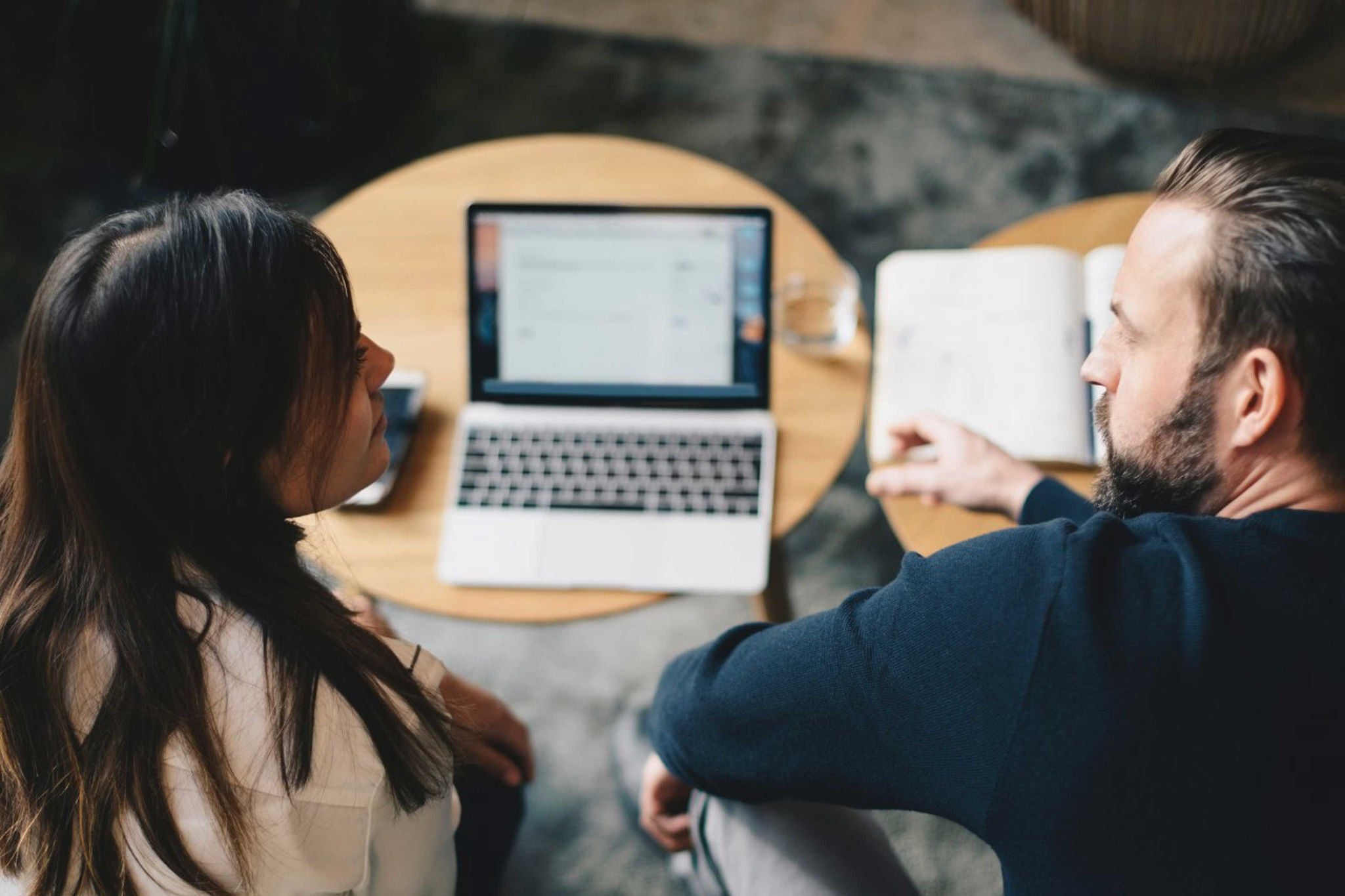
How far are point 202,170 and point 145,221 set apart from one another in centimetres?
164

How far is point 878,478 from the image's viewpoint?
138cm

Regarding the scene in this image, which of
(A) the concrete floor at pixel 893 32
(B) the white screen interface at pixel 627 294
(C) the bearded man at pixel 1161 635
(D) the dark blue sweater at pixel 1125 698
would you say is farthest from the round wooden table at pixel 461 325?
(A) the concrete floor at pixel 893 32

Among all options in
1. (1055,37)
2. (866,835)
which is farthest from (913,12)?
(866,835)

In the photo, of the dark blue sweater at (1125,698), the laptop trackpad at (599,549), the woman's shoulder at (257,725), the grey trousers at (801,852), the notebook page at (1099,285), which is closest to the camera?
the dark blue sweater at (1125,698)

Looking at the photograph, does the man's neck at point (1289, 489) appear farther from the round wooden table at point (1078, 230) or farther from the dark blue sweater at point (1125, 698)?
the round wooden table at point (1078, 230)

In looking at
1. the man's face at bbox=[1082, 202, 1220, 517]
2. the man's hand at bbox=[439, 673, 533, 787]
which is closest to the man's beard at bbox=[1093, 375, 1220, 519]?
the man's face at bbox=[1082, 202, 1220, 517]

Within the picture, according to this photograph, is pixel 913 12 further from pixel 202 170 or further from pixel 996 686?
pixel 996 686

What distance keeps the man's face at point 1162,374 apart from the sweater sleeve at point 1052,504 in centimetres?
20

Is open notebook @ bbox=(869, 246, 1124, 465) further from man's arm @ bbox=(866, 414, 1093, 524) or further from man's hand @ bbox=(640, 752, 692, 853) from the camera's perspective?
man's hand @ bbox=(640, 752, 692, 853)

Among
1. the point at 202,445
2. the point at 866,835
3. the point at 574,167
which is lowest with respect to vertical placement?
the point at 866,835

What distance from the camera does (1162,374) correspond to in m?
0.99

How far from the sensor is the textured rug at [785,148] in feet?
6.52

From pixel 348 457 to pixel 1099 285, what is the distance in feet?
3.14

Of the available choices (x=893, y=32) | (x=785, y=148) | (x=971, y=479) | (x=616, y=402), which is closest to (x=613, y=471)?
(x=616, y=402)
